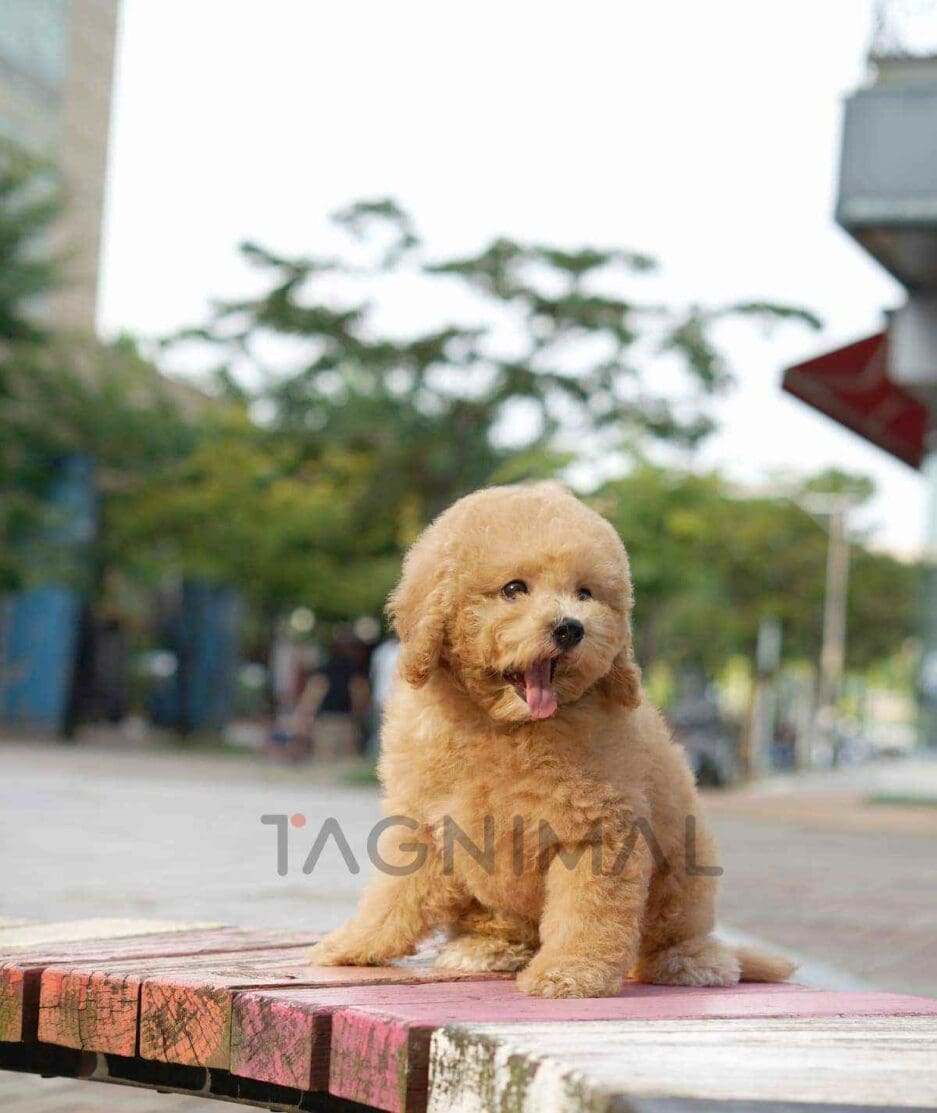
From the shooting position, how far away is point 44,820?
10.4 metres

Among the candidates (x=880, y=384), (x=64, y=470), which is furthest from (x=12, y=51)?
(x=880, y=384)

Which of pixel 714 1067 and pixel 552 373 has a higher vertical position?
pixel 552 373

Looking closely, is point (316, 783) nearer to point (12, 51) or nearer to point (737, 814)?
point (737, 814)

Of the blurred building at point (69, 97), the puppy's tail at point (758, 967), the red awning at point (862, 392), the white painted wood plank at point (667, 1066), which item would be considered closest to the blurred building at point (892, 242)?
the red awning at point (862, 392)

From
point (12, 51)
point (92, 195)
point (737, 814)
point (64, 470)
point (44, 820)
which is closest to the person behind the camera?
point (44, 820)

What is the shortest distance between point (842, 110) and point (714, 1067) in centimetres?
1286

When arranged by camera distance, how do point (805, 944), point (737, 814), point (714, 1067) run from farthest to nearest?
point (737, 814) < point (805, 944) < point (714, 1067)

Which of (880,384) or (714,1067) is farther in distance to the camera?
(880,384)

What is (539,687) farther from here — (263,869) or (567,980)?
(263,869)

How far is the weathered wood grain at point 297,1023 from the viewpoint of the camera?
104 inches

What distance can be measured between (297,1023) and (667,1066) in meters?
0.69

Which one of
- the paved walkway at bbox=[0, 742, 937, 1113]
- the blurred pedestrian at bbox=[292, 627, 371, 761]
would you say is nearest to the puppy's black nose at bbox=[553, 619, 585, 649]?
the paved walkway at bbox=[0, 742, 937, 1113]

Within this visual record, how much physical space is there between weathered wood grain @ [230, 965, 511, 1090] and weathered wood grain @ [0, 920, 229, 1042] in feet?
1.68

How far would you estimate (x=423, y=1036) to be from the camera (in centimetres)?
247
